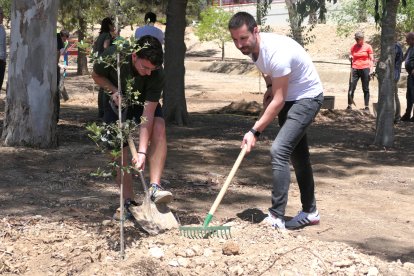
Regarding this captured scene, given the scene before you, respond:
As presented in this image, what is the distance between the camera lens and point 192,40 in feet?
128

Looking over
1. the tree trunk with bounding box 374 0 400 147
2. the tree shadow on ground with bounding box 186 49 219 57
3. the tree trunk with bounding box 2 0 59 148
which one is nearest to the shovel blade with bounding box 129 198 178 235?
the tree trunk with bounding box 2 0 59 148

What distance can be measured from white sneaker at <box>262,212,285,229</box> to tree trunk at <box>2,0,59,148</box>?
3.62m

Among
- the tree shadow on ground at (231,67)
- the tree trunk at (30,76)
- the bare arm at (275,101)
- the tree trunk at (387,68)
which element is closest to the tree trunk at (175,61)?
the tree trunk at (387,68)

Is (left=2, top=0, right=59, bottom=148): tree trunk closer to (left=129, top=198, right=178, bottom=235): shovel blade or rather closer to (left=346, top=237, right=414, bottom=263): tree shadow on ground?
(left=129, top=198, right=178, bottom=235): shovel blade

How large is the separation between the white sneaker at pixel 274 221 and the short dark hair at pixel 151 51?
51.3 inches

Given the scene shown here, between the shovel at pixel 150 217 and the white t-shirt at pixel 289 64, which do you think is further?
the white t-shirt at pixel 289 64

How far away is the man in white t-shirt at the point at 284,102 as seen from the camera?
4875 millimetres

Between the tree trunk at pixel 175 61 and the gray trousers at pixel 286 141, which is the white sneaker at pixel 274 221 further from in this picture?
the tree trunk at pixel 175 61

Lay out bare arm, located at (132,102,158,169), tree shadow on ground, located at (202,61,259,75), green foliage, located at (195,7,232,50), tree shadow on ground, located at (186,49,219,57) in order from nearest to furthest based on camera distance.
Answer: bare arm, located at (132,102,158,169), tree shadow on ground, located at (202,61,259,75), green foliage, located at (195,7,232,50), tree shadow on ground, located at (186,49,219,57)

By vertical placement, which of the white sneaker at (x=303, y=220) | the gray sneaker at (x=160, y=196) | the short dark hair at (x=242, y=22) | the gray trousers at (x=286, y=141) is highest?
the short dark hair at (x=242, y=22)

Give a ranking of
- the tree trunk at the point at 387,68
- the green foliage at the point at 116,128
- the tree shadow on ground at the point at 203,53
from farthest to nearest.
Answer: the tree shadow on ground at the point at 203,53
the tree trunk at the point at 387,68
the green foliage at the point at 116,128

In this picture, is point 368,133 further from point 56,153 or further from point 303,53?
point 303,53

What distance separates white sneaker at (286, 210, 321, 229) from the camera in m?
5.51

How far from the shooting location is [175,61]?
11156 mm
